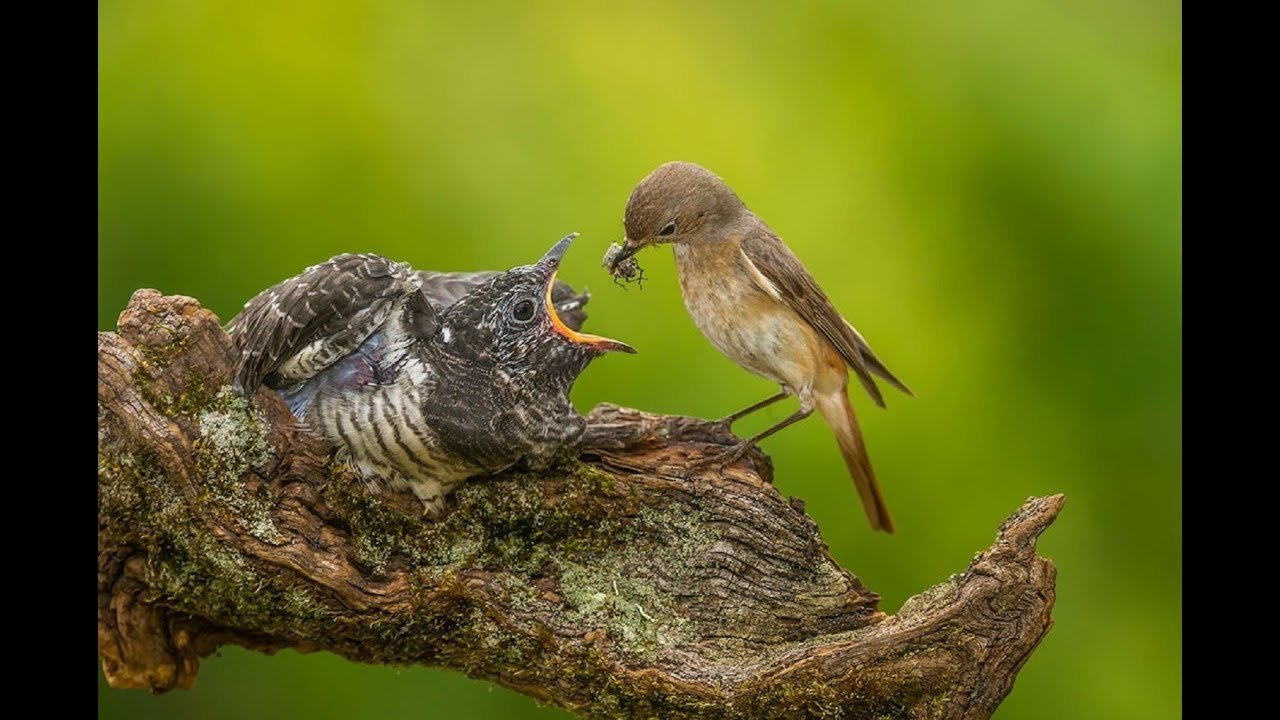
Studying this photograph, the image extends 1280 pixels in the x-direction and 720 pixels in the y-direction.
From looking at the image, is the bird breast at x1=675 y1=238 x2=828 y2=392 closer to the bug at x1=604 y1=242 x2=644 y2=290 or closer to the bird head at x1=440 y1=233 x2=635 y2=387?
the bug at x1=604 y1=242 x2=644 y2=290

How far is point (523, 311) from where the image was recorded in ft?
10.3

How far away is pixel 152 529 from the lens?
294 centimetres

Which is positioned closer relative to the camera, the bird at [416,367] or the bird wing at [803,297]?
the bird at [416,367]

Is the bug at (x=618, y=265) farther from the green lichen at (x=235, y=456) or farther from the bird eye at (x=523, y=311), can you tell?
the green lichen at (x=235, y=456)

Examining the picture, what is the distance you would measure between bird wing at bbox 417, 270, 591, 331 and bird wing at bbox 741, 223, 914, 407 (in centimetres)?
53

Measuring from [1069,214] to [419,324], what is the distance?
2.81 meters

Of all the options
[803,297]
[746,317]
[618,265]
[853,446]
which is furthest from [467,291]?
[853,446]

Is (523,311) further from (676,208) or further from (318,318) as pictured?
(676,208)

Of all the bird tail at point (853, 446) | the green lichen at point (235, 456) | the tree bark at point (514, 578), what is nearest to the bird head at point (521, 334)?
the tree bark at point (514, 578)

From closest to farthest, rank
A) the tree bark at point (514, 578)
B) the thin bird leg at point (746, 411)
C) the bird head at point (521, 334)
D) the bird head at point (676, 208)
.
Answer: the tree bark at point (514, 578) → the bird head at point (521, 334) → the bird head at point (676, 208) → the thin bird leg at point (746, 411)

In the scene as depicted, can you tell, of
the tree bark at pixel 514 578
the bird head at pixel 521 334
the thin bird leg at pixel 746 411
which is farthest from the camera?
the thin bird leg at pixel 746 411

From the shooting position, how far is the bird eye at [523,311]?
123 inches

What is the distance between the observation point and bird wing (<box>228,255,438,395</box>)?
3.01 meters

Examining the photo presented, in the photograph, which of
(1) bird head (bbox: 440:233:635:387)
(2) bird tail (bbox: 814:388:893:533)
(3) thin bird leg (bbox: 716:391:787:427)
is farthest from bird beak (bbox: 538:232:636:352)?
(2) bird tail (bbox: 814:388:893:533)
